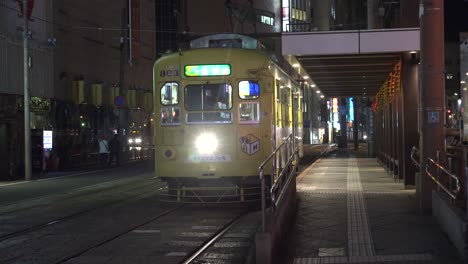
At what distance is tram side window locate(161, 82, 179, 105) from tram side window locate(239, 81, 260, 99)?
1446mm

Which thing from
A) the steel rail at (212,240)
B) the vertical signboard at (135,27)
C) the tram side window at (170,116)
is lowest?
the steel rail at (212,240)

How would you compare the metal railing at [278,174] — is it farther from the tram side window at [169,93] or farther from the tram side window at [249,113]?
the tram side window at [169,93]

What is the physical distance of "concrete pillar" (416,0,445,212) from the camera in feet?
34.4

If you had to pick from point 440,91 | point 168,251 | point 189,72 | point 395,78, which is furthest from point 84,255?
point 395,78

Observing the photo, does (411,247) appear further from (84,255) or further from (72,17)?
(72,17)

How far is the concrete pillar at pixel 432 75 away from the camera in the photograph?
1050 cm

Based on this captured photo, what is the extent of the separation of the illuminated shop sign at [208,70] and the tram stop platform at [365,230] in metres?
3.37

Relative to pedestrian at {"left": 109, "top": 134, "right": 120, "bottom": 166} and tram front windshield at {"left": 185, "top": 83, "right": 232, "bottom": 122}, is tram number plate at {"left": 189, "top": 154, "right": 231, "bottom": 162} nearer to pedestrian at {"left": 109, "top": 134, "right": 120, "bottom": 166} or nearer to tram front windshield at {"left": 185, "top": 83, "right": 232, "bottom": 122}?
tram front windshield at {"left": 185, "top": 83, "right": 232, "bottom": 122}

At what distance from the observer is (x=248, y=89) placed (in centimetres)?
1307

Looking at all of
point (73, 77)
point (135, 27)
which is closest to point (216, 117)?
point (73, 77)

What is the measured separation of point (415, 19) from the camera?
1545 centimetres

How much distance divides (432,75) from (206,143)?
4.97 m

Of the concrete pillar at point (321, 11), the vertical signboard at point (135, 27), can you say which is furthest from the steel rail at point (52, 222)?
the concrete pillar at point (321, 11)

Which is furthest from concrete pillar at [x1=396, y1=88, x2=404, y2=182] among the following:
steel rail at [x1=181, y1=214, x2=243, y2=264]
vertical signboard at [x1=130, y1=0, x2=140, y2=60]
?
vertical signboard at [x1=130, y1=0, x2=140, y2=60]
